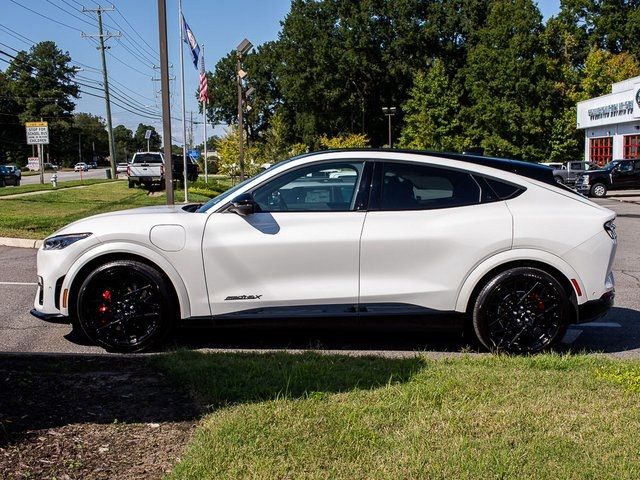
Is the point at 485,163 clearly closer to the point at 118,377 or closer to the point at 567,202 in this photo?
the point at 567,202

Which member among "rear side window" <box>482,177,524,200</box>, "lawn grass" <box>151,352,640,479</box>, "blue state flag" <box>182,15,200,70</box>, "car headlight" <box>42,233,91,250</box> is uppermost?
"blue state flag" <box>182,15,200,70</box>

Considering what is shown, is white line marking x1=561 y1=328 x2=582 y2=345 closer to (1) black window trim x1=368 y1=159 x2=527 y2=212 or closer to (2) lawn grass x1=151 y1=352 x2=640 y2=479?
(2) lawn grass x1=151 y1=352 x2=640 y2=479

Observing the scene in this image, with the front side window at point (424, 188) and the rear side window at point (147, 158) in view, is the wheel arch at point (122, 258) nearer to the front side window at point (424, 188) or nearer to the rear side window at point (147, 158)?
the front side window at point (424, 188)

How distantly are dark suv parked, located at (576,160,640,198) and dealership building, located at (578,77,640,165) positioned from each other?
270 inches

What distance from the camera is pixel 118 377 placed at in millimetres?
4664

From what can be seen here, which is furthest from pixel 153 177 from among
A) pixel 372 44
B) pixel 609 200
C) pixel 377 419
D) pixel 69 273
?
pixel 372 44

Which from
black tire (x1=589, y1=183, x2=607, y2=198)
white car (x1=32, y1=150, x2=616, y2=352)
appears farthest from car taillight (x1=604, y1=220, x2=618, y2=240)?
black tire (x1=589, y1=183, x2=607, y2=198)

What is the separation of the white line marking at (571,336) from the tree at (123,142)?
164626 mm

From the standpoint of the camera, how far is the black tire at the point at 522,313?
5.58 m

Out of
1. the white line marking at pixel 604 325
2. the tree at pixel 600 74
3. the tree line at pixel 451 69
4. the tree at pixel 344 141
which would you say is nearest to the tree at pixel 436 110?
the tree line at pixel 451 69

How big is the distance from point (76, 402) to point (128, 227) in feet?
6.36

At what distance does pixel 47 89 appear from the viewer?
110188mm

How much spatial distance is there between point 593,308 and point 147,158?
98.5 feet

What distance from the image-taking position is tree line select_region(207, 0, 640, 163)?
57.5 m
